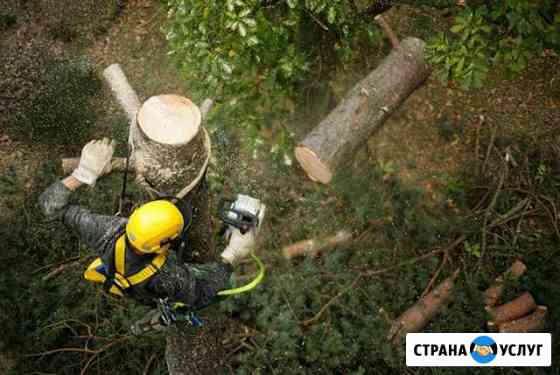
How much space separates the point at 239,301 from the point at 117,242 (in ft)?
6.96

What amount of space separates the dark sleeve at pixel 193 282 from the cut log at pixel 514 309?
10.1 feet

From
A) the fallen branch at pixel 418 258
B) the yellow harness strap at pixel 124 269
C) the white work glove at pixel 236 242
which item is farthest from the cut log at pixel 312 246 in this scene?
the yellow harness strap at pixel 124 269

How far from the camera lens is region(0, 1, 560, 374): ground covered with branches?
437 cm

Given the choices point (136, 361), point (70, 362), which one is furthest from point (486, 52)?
point (70, 362)

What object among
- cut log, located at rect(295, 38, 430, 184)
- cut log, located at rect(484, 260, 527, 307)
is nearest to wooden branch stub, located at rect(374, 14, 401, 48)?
cut log, located at rect(295, 38, 430, 184)

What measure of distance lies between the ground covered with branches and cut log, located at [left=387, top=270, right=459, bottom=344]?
89 mm

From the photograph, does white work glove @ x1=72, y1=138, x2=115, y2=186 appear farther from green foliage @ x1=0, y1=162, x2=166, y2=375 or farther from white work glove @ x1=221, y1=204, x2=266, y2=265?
green foliage @ x1=0, y1=162, x2=166, y2=375

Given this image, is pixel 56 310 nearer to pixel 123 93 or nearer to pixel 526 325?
pixel 123 93

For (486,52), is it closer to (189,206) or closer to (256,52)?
(256,52)

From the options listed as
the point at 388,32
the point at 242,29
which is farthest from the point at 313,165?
the point at 388,32

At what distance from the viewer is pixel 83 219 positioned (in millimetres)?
2725

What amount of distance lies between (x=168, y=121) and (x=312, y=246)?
2.97 meters

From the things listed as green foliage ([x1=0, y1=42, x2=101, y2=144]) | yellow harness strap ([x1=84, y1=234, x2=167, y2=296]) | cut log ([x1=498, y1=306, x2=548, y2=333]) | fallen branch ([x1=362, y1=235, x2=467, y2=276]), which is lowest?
cut log ([x1=498, y1=306, x2=548, y2=333])

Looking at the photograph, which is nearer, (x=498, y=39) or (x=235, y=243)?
(x=235, y=243)
